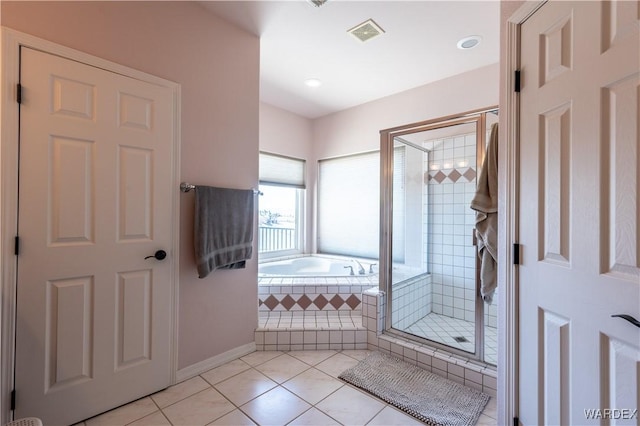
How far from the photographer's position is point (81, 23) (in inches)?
58.7

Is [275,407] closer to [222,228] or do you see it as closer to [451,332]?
[222,228]


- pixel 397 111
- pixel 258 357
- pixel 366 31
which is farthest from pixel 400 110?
pixel 258 357

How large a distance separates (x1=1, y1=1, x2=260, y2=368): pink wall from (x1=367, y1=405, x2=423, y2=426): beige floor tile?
1170mm

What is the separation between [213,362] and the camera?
203 cm

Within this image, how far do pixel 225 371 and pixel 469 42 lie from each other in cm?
324

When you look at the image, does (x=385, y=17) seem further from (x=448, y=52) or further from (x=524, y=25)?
(x=524, y=25)

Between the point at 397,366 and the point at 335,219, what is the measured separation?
2.21 metres

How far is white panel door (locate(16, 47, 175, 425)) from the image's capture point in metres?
1.36

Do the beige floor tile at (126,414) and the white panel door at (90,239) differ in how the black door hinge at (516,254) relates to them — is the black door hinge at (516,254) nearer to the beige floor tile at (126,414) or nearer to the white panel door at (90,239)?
the white panel door at (90,239)

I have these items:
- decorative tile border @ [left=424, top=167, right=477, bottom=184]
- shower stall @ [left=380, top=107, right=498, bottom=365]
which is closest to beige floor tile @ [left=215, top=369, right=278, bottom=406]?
shower stall @ [left=380, top=107, right=498, bottom=365]

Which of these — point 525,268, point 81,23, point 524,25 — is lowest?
point 525,268

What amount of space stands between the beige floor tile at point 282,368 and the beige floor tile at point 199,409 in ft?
1.16

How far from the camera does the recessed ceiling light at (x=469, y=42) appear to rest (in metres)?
2.20

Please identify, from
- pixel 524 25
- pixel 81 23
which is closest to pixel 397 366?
pixel 524 25
